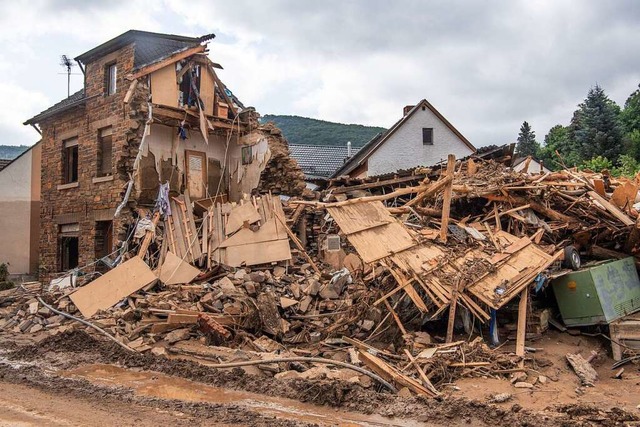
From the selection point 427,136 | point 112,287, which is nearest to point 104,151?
point 112,287

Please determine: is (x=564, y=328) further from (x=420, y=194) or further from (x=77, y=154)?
(x=77, y=154)

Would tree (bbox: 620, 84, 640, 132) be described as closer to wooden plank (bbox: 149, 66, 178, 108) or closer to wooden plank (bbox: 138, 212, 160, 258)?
wooden plank (bbox: 149, 66, 178, 108)

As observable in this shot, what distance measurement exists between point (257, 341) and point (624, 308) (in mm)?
6595

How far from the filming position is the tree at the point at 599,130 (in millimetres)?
36906

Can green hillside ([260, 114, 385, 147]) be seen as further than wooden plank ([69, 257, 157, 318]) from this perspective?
Yes

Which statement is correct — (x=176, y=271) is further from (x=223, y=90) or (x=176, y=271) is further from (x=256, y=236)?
(x=223, y=90)

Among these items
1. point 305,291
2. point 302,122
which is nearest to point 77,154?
point 305,291

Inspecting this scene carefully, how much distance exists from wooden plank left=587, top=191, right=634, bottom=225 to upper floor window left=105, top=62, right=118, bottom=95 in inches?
540

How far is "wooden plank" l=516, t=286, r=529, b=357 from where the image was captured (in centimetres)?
831

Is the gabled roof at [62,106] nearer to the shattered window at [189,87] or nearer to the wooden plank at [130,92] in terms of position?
the wooden plank at [130,92]

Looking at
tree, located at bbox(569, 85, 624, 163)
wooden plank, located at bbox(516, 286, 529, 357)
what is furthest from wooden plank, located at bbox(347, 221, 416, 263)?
tree, located at bbox(569, 85, 624, 163)

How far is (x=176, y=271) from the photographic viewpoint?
1332 cm

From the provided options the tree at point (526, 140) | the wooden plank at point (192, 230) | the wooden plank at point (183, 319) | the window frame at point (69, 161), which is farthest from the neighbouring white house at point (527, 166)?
the tree at point (526, 140)

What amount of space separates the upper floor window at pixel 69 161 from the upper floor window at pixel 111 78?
8.19ft
